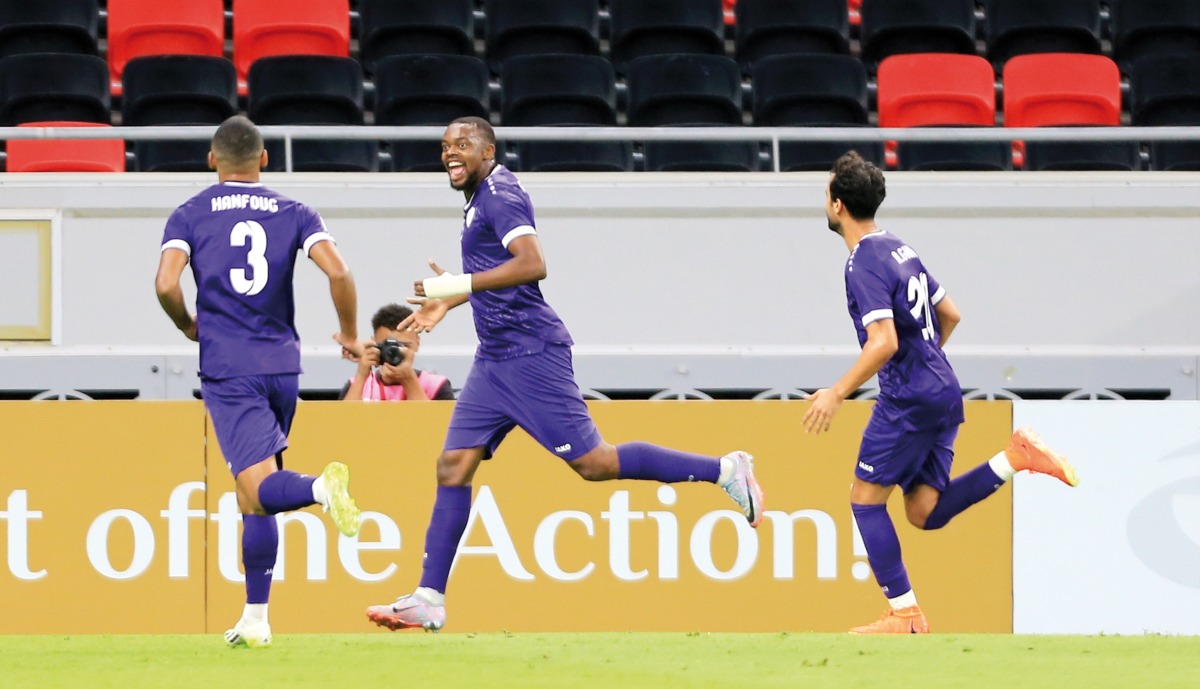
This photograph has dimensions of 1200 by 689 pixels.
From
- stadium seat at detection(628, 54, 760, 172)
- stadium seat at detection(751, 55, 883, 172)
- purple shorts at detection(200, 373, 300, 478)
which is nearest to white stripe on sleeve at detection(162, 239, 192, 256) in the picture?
purple shorts at detection(200, 373, 300, 478)

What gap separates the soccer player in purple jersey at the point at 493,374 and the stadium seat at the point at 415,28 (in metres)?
6.62

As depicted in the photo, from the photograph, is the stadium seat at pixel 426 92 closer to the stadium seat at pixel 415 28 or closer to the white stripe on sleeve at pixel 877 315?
the stadium seat at pixel 415 28

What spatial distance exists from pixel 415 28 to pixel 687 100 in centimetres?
223

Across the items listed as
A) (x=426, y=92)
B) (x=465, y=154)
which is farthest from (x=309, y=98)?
(x=465, y=154)

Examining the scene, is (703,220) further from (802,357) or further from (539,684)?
(539,684)

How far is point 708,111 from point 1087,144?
9.12ft

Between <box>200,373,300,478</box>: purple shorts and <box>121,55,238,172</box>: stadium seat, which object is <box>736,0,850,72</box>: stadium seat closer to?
<box>121,55,238,172</box>: stadium seat

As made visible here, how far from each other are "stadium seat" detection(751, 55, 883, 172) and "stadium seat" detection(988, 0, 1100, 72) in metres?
1.82

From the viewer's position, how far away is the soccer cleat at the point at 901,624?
6.62 metres

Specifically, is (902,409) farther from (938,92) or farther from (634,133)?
(938,92)

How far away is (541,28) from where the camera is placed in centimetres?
1294

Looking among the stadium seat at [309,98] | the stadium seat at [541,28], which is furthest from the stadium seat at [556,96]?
the stadium seat at [309,98]

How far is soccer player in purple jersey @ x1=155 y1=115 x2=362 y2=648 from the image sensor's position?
5.97 metres

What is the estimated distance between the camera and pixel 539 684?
4.97 meters
